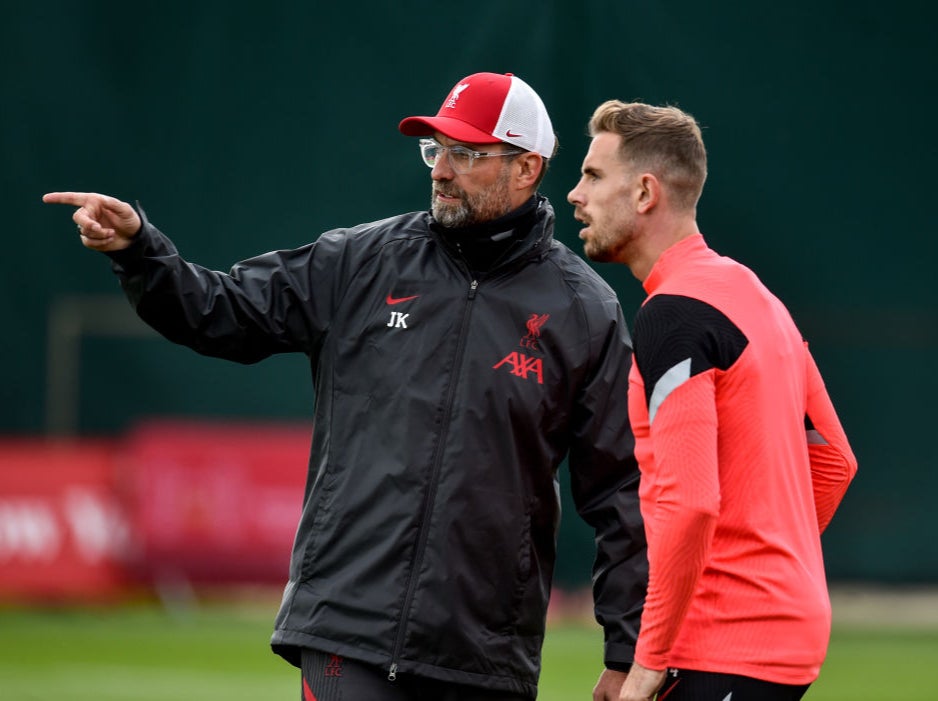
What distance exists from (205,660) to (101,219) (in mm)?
6670

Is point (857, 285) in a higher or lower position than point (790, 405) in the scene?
lower

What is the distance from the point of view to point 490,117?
439cm

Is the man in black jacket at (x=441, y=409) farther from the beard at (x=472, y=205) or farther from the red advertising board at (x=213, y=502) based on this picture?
the red advertising board at (x=213, y=502)

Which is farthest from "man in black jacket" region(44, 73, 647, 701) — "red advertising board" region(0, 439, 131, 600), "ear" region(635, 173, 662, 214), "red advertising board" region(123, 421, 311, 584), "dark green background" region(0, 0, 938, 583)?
"red advertising board" region(0, 439, 131, 600)

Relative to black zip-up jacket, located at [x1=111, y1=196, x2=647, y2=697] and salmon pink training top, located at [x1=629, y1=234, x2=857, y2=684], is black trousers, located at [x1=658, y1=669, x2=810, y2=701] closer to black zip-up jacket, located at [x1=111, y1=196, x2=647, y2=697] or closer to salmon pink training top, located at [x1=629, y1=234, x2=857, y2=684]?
salmon pink training top, located at [x1=629, y1=234, x2=857, y2=684]

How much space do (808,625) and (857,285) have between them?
19.1 feet

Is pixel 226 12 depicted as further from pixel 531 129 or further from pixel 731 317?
pixel 731 317

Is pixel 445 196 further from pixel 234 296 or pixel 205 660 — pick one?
pixel 205 660

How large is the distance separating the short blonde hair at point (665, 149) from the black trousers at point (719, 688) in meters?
1.01

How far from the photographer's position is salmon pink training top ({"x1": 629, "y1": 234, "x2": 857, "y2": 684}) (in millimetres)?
3277

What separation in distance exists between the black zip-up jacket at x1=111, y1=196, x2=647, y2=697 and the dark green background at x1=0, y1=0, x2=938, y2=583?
2.69m

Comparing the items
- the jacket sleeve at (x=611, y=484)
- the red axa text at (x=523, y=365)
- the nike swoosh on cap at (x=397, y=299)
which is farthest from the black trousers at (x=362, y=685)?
the nike swoosh on cap at (x=397, y=299)

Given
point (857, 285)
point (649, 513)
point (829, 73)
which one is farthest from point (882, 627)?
point (649, 513)

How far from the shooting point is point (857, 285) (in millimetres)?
8930
